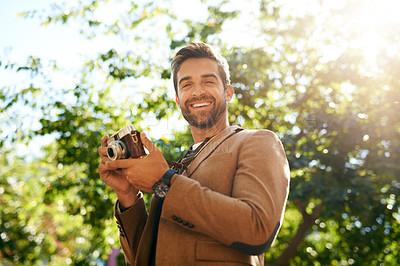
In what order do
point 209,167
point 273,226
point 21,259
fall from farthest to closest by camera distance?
1. point 21,259
2. point 209,167
3. point 273,226

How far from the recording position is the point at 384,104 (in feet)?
18.4

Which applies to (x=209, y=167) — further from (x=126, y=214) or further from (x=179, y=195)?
(x=126, y=214)

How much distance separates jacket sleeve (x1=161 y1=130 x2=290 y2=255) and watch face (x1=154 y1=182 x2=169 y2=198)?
0.03m

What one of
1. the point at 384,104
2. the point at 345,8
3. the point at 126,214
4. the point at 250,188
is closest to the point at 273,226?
the point at 250,188

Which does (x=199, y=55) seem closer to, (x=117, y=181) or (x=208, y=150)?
(x=208, y=150)

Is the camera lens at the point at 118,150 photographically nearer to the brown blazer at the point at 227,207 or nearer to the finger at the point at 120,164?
the finger at the point at 120,164

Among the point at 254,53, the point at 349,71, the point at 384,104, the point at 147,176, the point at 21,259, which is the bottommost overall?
the point at 21,259

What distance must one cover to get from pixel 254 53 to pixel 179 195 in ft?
17.2

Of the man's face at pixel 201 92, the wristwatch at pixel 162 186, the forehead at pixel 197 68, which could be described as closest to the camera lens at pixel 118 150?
the wristwatch at pixel 162 186

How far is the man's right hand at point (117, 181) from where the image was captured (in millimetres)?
1848

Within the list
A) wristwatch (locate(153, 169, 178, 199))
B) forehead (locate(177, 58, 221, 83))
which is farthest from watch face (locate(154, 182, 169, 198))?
forehead (locate(177, 58, 221, 83))

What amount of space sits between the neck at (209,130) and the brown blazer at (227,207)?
37 cm

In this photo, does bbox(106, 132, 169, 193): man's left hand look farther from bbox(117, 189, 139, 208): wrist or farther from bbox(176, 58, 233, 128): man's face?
bbox(176, 58, 233, 128): man's face

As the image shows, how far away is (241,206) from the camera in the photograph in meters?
1.42
